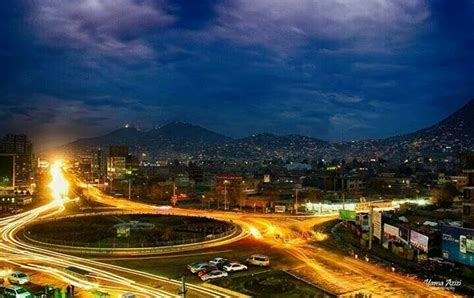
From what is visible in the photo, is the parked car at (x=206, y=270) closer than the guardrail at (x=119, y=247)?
Yes

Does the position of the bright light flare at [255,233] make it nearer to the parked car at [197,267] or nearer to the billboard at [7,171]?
the parked car at [197,267]

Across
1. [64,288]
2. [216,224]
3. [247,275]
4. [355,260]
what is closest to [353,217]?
[216,224]

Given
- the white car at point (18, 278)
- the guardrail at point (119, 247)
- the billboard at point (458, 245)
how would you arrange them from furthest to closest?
the guardrail at point (119, 247)
the billboard at point (458, 245)
the white car at point (18, 278)

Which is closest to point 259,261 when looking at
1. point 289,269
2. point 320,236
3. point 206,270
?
point 289,269

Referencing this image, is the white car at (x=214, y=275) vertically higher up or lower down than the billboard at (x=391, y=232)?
lower down

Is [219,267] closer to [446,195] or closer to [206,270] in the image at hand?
[206,270]

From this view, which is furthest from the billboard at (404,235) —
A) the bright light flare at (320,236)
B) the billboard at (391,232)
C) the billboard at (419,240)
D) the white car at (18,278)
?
the white car at (18,278)

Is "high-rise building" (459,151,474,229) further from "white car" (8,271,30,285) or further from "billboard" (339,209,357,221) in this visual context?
"white car" (8,271,30,285)
